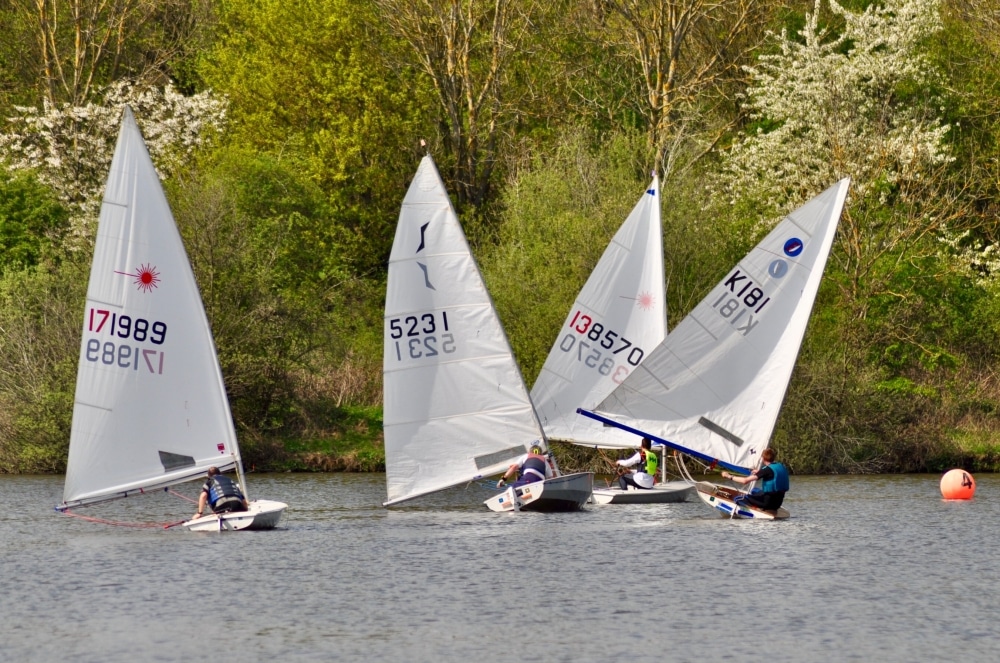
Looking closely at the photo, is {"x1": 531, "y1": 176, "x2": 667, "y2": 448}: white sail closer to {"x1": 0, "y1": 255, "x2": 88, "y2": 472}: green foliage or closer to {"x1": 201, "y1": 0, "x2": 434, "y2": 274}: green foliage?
{"x1": 0, "y1": 255, "x2": 88, "y2": 472}: green foliage

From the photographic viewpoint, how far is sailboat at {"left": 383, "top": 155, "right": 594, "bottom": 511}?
32.6 meters

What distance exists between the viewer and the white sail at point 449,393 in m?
32.7

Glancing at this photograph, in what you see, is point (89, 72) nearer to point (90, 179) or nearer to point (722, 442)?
point (90, 179)

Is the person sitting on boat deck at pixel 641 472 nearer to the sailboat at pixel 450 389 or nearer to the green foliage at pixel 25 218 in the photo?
the sailboat at pixel 450 389

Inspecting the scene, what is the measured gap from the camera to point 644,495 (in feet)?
117

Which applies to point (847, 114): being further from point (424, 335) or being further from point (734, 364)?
point (424, 335)

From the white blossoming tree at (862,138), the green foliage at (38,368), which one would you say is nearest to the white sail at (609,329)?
the white blossoming tree at (862,138)

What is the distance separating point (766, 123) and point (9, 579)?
1370 inches

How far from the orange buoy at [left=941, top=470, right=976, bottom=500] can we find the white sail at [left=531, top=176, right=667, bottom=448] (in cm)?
714

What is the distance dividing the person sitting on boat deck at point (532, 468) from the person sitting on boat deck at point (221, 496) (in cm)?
605

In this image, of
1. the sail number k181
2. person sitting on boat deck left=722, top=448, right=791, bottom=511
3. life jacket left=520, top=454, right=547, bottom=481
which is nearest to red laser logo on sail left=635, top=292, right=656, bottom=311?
life jacket left=520, top=454, right=547, bottom=481

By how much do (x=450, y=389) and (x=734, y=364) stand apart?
5.68m

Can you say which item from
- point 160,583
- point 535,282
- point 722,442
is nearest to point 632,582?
point 160,583

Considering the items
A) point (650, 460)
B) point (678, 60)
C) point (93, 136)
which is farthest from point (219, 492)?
point (678, 60)
